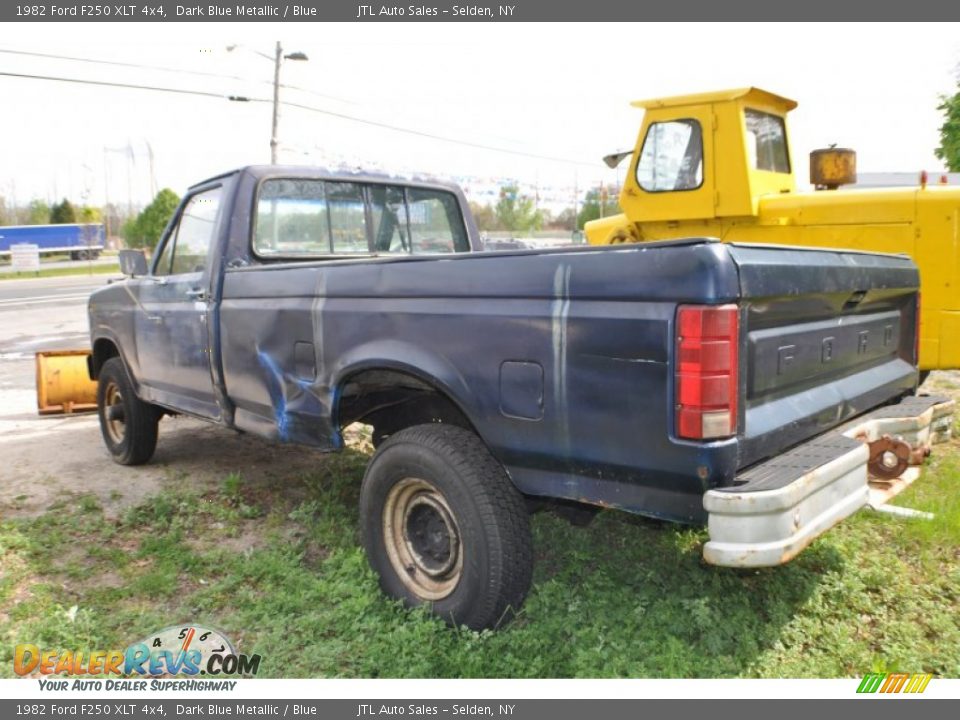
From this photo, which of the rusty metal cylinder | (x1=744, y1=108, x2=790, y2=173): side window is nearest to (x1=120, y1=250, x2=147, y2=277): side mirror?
(x1=744, y1=108, x2=790, y2=173): side window

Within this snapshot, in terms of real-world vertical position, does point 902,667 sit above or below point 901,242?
below

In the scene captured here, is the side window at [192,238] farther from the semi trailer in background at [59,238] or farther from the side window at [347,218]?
the semi trailer in background at [59,238]

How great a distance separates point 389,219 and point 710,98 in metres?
2.86

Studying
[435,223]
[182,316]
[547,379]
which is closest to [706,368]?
[547,379]

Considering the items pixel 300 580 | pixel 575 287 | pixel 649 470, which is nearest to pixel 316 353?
pixel 300 580

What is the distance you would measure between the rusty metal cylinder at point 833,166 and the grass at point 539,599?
291cm

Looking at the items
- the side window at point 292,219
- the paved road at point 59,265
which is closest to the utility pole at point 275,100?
the paved road at point 59,265

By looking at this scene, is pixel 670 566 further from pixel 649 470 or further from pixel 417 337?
pixel 417 337

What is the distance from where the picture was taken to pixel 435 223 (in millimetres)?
5215

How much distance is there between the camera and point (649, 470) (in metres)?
2.50

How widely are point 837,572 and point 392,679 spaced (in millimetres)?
2106

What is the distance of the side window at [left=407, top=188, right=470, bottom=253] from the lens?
508cm

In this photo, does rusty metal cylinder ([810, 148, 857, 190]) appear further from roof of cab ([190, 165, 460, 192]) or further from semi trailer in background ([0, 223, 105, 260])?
semi trailer in background ([0, 223, 105, 260])

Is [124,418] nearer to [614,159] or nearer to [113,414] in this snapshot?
[113,414]
